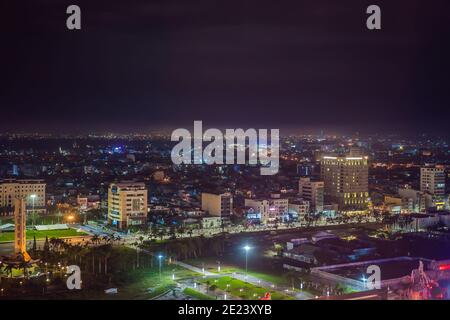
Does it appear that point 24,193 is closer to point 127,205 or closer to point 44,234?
point 127,205

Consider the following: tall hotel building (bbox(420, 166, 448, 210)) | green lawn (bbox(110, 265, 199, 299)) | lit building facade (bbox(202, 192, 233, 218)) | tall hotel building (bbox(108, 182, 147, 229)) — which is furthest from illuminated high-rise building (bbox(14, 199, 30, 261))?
Answer: tall hotel building (bbox(420, 166, 448, 210))

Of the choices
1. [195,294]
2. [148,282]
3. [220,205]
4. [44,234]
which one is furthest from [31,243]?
[220,205]

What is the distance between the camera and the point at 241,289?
19.5ft

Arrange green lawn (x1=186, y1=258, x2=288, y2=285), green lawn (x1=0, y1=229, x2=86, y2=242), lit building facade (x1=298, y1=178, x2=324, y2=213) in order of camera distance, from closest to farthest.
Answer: green lawn (x1=186, y1=258, x2=288, y2=285) < green lawn (x1=0, y1=229, x2=86, y2=242) < lit building facade (x1=298, y1=178, x2=324, y2=213)

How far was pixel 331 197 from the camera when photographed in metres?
13.4

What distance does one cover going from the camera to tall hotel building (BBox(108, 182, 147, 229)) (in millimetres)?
10312

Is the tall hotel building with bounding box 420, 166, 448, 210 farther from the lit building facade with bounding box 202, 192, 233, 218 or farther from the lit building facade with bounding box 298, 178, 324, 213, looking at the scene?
the lit building facade with bounding box 202, 192, 233, 218

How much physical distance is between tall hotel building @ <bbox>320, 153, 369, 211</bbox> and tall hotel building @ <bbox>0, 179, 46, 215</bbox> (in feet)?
18.9

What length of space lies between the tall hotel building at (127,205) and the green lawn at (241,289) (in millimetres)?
4084

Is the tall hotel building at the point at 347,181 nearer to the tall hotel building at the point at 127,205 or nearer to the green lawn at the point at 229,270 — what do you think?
the tall hotel building at the point at 127,205

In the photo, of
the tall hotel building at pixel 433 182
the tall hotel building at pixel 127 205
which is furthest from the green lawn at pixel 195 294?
the tall hotel building at pixel 433 182

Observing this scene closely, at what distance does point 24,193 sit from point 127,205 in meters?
2.99

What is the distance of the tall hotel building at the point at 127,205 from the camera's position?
10.3 metres
